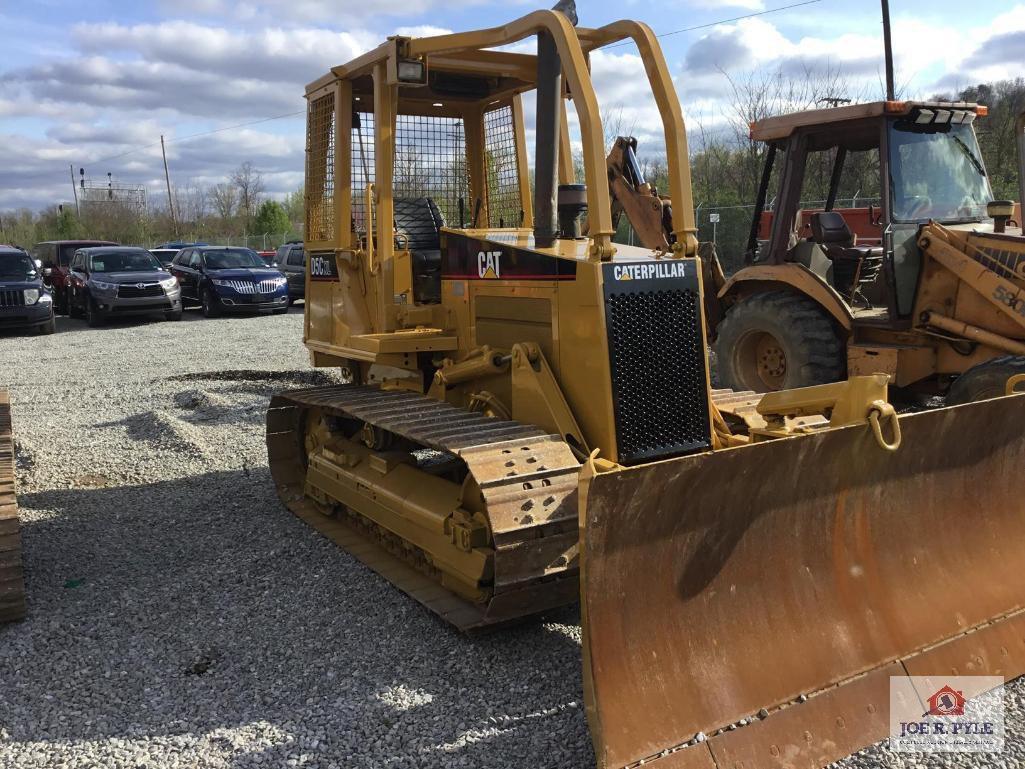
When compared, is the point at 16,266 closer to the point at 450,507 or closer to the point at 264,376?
the point at 264,376

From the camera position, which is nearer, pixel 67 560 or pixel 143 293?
pixel 67 560

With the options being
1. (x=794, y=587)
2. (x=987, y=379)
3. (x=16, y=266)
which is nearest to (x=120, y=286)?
(x=16, y=266)

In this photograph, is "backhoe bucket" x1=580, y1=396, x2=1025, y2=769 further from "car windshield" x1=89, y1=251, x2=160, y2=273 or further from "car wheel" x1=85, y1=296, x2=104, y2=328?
"car windshield" x1=89, y1=251, x2=160, y2=273

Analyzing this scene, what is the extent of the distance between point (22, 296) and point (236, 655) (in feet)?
51.4

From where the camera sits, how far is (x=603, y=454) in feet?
14.9

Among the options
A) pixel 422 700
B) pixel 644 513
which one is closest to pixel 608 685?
pixel 644 513

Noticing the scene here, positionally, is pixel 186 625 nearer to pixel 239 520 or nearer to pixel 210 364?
pixel 239 520

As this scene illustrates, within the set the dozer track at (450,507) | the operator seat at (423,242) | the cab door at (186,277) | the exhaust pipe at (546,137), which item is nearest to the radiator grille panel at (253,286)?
the cab door at (186,277)

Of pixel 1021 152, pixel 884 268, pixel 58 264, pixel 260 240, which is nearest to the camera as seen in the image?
pixel 884 268

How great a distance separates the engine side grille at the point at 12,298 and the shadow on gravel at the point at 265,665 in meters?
13.3

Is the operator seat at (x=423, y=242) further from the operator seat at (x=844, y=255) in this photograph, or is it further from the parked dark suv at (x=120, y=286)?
the parked dark suv at (x=120, y=286)

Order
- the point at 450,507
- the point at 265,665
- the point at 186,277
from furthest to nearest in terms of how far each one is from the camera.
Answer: the point at 186,277 < the point at 450,507 < the point at 265,665

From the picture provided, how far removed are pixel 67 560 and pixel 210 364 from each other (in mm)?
7815

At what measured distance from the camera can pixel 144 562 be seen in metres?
5.48
